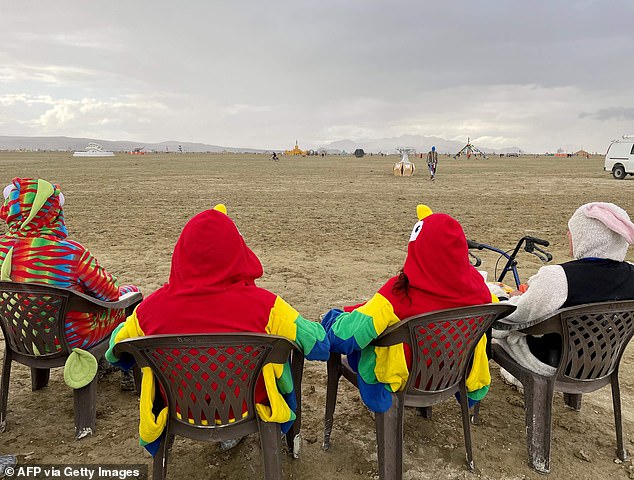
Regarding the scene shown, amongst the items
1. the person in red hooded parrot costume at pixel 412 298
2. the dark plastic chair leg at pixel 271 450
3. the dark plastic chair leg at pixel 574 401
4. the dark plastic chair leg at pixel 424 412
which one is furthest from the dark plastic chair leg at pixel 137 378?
the dark plastic chair leg at pixel 574 401

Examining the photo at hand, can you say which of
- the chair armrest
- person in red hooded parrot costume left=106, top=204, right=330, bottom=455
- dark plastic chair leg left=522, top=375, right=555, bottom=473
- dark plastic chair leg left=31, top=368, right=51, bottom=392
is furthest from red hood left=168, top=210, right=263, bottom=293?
dark plastic chair leg left=31, top=368, right=51, bottom=392

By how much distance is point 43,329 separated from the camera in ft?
9.46

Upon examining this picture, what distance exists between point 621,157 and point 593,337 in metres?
26.6

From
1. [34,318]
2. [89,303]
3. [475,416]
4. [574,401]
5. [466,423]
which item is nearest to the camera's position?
[466,423]

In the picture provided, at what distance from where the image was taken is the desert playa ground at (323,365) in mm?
2852

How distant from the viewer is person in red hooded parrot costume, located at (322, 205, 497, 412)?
2.32 meters

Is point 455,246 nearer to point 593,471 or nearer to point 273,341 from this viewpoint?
point 273,341

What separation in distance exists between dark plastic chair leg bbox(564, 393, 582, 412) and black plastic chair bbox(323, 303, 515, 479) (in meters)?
1.27

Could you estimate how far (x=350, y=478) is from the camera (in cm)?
272

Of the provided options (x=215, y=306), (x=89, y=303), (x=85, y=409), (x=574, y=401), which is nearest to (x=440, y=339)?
(x=215, y=306)

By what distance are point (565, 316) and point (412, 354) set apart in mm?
844

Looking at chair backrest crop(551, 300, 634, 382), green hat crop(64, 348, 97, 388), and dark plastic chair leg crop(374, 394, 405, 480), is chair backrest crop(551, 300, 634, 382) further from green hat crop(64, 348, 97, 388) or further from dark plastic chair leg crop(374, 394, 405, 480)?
green hat crop(64, 348, 97, 388)

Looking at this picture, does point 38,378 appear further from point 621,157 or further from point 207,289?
point 621,157

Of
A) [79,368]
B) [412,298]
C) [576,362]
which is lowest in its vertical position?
[79,368]
